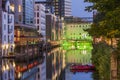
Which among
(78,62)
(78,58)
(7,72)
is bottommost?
(78,58)

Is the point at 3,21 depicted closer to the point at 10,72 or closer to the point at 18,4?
the point at 10,72

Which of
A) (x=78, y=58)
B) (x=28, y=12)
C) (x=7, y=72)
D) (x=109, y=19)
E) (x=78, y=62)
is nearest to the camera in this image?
(x=109, y=19)

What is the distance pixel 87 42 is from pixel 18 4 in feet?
304

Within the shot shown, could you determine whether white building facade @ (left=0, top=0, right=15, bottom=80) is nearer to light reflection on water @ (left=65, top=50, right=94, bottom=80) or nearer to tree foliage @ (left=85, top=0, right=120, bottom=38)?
light reflection on water @ (left=65, top=50, right=94, bottom=80)

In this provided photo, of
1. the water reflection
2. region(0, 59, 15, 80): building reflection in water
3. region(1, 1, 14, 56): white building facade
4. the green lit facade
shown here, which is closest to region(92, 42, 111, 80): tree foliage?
region(0, 59, 15, 80): building reflection in water

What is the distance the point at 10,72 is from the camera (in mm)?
40094

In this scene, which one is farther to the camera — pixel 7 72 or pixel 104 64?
pixel 7 72

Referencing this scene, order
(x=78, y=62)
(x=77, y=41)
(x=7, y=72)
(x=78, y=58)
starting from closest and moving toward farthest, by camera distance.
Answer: (x=7, y=72) < (x=78, y=62) < (x=78, y=58) < (x=77, y=41)

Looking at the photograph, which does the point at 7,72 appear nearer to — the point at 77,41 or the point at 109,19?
the point at 109,19

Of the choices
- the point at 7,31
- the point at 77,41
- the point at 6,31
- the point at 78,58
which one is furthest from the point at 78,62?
the point at 77,41

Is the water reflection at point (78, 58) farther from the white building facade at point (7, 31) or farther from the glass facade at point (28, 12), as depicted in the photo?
the white building facade at point (7, 31)

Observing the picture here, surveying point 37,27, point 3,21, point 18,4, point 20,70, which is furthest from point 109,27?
point 37,27

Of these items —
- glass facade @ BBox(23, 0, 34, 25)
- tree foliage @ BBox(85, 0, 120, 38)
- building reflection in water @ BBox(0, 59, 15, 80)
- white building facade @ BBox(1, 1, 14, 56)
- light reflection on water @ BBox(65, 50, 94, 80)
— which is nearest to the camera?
tree foliage @ BBox(85, 0, 120, 38)

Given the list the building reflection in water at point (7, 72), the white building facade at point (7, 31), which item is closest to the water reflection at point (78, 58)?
the white building facade at point (7, 31)
